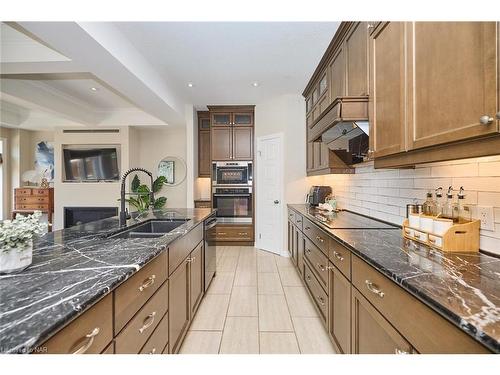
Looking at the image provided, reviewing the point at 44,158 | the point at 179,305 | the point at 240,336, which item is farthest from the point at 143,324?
the point at 44,158

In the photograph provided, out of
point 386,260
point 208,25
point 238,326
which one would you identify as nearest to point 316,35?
point 208,25

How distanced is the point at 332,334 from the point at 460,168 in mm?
1430

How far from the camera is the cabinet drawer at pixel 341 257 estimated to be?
1.49 meters

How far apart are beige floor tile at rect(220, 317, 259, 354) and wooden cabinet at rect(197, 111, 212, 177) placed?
355 cm

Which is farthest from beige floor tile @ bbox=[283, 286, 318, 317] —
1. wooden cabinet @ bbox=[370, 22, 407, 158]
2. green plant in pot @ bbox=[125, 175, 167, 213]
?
green plant in pot @ bbox=[125, 175, 167, 213]

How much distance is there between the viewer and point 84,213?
17.8ft

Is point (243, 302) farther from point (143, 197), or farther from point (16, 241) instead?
point (143, 197)

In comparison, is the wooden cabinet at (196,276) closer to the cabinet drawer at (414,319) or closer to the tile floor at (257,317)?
the tile floor at (257,317)

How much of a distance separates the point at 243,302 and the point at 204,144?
3604 mm

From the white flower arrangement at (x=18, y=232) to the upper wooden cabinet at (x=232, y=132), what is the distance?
4.00 metres

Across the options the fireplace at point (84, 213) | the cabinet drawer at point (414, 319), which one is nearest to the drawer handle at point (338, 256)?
the cabinet drawer at point (414, 319)

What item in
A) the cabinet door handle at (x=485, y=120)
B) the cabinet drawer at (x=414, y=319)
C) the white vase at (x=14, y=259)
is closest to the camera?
the cabinet drawer at (x=414, y=319)

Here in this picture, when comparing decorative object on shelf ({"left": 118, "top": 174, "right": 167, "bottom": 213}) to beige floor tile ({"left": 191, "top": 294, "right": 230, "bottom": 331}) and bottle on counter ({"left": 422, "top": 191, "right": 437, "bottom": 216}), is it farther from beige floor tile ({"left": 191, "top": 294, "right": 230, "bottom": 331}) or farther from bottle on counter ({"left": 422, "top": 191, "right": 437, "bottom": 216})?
bottle on counter ({"left": 422, "top": 191, "right": 437, "bottom": 216})
